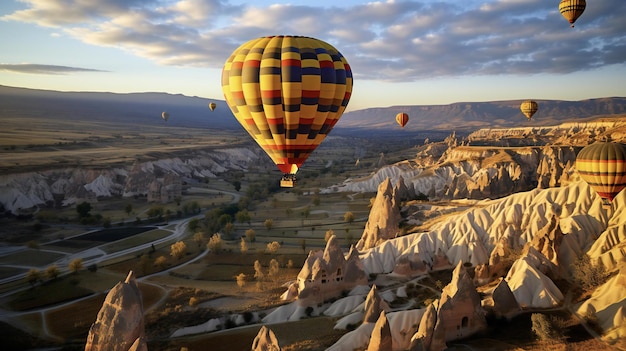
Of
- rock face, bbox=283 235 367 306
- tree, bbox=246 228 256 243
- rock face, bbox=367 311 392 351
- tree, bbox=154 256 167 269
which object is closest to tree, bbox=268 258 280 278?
rock face, bbox=283 235 367 306

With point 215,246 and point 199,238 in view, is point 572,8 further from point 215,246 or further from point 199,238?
point 199,238

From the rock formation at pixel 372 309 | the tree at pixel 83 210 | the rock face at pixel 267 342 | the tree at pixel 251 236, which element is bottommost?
the tree at pixel 251 236

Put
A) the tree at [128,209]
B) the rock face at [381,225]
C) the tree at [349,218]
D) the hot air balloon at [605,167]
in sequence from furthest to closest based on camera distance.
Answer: the tree at [128,209], the tree at [349,218], the rock face at [381,225], the hot air balloon at [605,167]

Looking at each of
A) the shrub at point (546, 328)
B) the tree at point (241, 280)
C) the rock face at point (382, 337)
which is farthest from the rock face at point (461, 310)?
the tree at point (241, 280)

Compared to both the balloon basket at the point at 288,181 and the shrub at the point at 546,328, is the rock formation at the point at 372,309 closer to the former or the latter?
the balloon basket at the point at 288,181

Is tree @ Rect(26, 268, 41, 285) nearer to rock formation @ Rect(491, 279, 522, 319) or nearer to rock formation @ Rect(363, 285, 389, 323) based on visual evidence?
rock formation @ Rect(363, 285, 389, 323)

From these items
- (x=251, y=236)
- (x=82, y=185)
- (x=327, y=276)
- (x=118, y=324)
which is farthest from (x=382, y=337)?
(x=82, y=185)
